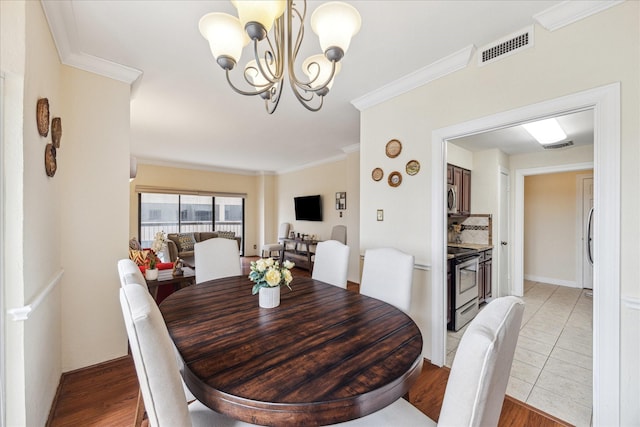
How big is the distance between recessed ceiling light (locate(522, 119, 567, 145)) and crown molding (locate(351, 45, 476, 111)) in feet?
4.18

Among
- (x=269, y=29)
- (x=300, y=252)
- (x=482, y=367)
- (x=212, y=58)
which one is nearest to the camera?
(x=482, y=367)

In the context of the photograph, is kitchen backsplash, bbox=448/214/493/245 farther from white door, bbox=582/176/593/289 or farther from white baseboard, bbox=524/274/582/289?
white baseboard, bbox=524/274/582/289

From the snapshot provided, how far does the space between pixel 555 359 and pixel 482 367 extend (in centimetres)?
255

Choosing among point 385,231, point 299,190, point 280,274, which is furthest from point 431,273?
point 299,190

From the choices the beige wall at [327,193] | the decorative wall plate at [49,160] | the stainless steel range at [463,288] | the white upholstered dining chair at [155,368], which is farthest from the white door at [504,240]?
the decorative wall plate at [49,160]

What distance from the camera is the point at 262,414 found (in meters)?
0.76

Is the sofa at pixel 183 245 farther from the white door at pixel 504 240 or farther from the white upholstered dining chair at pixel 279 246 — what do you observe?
the white door at pixel 504 240

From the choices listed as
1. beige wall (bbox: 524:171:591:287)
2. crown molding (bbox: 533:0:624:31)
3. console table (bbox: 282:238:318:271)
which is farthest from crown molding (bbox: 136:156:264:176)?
crown molding (bbox: 533:0:624:31)

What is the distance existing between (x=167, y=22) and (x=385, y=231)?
2.37m

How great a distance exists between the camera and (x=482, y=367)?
68 cm

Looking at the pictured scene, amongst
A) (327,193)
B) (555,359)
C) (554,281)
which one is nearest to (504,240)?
(554,281)

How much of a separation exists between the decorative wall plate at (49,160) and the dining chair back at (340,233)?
433cm

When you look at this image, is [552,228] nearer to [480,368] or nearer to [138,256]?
[480,368]

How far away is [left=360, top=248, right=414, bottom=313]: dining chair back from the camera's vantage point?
5.79ft
